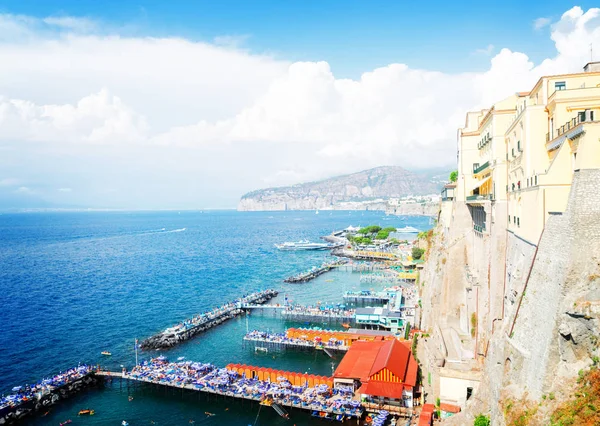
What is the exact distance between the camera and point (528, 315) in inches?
719

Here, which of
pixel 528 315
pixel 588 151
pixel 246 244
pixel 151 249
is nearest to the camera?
pixel 588 151

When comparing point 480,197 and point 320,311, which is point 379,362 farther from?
point 320,311

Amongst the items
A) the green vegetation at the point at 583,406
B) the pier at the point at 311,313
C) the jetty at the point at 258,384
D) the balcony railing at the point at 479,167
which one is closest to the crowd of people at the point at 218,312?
the pier at the point at 311,313

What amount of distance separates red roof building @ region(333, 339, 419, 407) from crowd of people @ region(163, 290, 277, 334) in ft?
75.0

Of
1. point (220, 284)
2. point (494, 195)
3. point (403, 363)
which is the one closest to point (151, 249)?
point (220, 284)

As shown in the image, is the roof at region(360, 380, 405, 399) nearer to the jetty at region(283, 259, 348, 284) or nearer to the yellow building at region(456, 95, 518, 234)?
the yellow building at region(456, 95, 518, 234)

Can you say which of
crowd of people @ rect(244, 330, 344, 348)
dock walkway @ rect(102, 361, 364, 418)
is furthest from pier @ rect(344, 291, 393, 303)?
dock walkway @ rect(102, 361, 364, 418)

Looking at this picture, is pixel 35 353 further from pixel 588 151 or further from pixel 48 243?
pixel 48 243

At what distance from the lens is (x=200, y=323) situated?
54094 millimetres

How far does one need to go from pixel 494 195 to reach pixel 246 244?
124m

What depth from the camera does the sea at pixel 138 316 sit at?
115 ft

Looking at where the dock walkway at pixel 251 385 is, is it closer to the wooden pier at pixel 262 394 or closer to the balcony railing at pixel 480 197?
the wooden pier at pixel 262 394

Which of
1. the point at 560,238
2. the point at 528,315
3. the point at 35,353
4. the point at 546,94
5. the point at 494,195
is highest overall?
the point at 546,94

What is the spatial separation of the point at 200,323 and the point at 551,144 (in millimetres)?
45178
